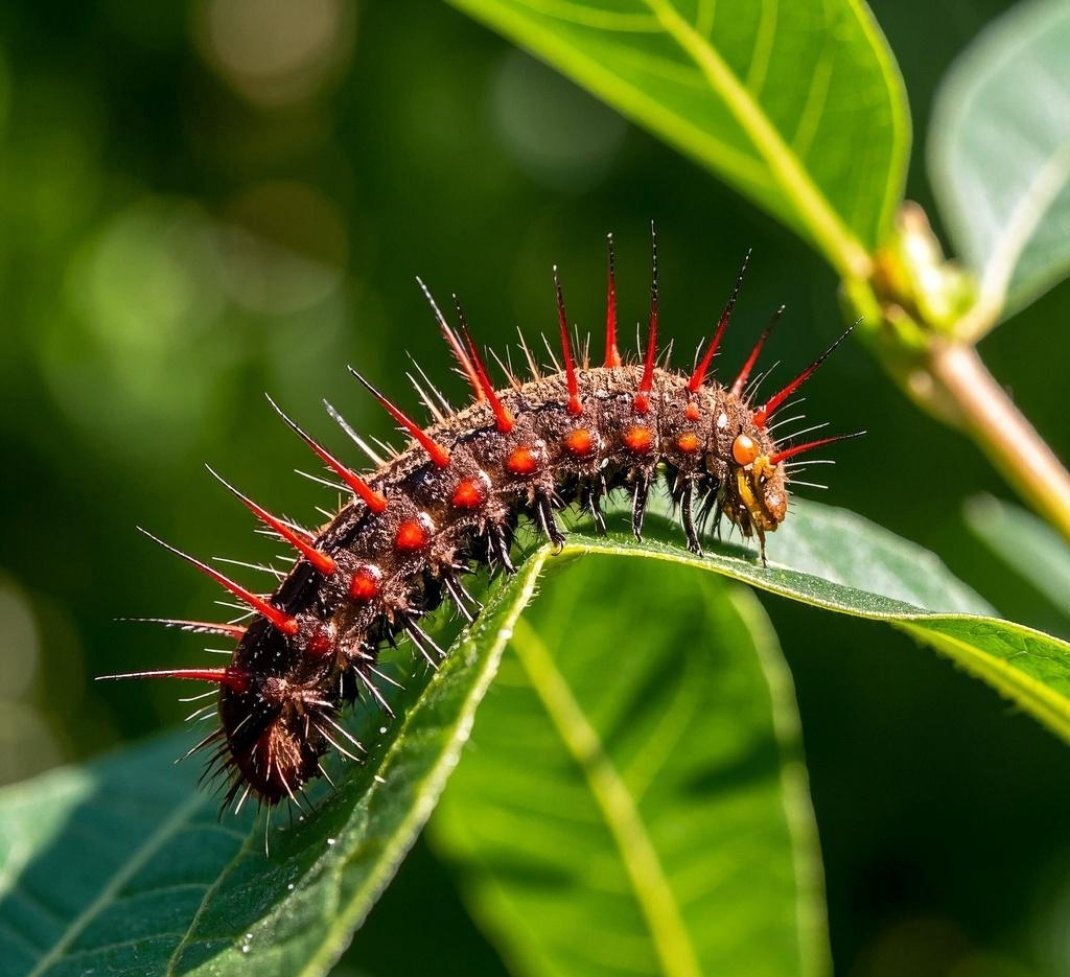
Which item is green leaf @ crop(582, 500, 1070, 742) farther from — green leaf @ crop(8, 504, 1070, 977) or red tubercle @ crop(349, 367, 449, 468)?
red tubercle @ crop(349, 367, 449, 468)

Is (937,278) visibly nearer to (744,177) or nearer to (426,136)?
(744,177)

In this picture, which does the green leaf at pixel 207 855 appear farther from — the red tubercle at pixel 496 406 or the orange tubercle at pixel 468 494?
the red tubercle at pixel 496 406

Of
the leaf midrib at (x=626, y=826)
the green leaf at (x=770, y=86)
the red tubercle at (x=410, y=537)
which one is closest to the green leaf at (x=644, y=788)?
the leaf midrib at (x=626, y=826)

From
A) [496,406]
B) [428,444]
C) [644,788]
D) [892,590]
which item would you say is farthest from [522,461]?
[644,788]

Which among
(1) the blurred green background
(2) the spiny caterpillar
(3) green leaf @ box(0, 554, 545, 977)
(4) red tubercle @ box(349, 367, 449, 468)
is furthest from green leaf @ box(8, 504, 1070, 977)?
(1) the blurred green background

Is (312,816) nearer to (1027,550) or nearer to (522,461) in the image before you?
(522,461)

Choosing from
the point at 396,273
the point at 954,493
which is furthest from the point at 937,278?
the point at 396,273
